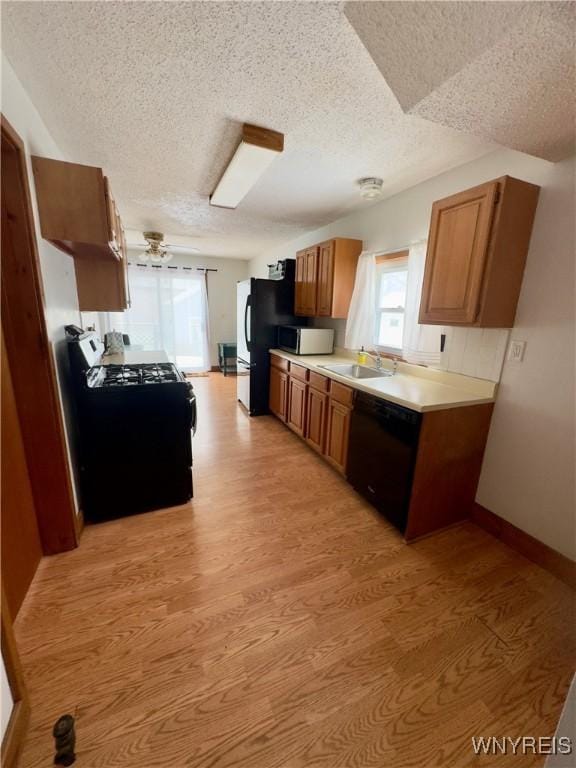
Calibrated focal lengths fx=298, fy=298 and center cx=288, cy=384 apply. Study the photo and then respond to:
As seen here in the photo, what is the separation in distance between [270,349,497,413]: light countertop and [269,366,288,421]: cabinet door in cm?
85

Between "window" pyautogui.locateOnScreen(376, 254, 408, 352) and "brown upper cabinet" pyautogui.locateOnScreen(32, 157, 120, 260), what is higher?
"brown upper cabinet" pyautogui.locateOnScreen(32, 157, 120, 260)

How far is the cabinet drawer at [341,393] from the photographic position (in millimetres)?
2389

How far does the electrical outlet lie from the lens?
183cm

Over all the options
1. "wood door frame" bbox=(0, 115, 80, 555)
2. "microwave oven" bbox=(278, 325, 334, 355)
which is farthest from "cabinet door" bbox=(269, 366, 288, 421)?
"wood door frame" bbox=(0, 115, 80, 555)

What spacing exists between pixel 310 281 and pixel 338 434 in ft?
6.23

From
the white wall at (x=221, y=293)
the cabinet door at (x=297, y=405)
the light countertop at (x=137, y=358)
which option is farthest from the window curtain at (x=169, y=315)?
the cabinet door at (x=297, y=405)

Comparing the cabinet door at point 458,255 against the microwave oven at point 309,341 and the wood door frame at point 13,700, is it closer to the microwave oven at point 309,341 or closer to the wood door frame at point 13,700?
the microwave oven at point 309,341

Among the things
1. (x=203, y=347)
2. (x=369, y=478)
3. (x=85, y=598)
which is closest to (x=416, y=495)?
(x=369, y=478)

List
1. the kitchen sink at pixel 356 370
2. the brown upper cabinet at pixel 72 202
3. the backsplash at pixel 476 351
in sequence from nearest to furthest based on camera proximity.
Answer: the brown upper cabinet at pixel 72 202 → the backsplash at pixel 476 351 → the kitchen sink at pixel 356 370

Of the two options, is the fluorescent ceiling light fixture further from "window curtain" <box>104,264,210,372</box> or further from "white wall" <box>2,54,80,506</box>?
"window curtain" <box>104,264,210,372</box>

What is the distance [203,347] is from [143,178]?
13.3ft

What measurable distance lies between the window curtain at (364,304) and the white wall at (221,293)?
13.1 ft

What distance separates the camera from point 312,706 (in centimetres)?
111

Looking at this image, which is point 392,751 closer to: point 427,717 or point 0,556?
point 427,717
